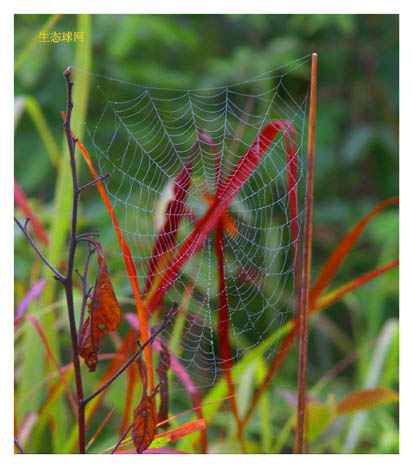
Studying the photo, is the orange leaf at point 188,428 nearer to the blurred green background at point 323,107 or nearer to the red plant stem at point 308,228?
the red plant stem at point 308,228

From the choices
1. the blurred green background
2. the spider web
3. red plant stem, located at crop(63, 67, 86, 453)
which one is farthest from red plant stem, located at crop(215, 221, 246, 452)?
the blurred green background

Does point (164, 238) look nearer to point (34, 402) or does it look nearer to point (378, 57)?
point (34, 402)

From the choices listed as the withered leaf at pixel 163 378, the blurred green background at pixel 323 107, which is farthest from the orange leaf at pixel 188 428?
the blurred green background at pixel 323 107

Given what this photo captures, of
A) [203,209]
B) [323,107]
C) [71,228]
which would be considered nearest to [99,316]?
[71,228]

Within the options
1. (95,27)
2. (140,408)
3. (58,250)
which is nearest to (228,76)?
(95,27)

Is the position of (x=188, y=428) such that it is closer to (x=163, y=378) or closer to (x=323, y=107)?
(x=163, y=378)
